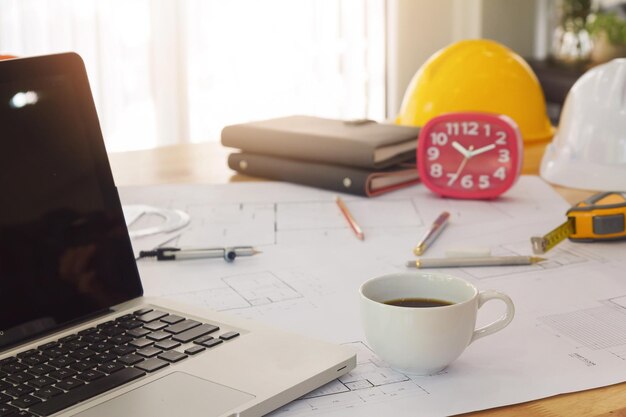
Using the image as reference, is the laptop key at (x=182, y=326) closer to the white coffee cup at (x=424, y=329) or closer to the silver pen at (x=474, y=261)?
the white coffee cup at (x=424, y=329)

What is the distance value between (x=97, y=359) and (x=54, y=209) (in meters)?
0.18

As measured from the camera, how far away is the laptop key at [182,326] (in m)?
0.74

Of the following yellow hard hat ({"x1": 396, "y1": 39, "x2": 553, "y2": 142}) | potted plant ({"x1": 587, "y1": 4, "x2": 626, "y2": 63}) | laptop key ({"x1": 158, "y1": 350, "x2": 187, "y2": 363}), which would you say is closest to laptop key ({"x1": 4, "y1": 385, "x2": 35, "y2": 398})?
laptop key ({"x1": 158, "y1": 350, "x2": 187, "y2": 363})

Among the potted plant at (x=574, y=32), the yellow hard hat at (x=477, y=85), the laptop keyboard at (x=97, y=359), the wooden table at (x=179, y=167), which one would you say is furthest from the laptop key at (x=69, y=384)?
the potted plant at (x=574, y=32)

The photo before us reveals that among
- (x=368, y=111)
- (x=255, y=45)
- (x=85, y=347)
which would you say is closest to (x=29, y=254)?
(x=85, y=347)

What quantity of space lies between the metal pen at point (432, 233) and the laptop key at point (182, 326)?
37 cm

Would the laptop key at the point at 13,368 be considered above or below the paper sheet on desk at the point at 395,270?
above

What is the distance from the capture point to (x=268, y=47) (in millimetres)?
3430

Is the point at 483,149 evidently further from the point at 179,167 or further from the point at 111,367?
the point at 111,367

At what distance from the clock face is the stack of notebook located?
0.06 meters

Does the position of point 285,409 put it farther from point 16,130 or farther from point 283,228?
point 283,228

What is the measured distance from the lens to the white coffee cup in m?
0.68

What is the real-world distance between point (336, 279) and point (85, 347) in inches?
13.2

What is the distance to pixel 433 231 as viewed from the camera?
3.66ft
